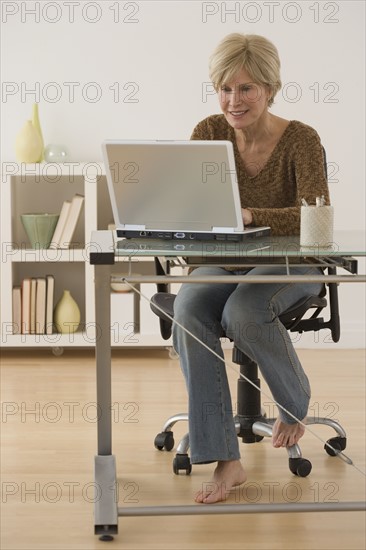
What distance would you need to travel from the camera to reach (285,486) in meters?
2.58

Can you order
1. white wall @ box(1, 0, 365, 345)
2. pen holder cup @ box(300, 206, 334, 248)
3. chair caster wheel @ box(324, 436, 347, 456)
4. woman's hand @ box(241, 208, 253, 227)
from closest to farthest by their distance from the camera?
pen holder cup @ box(300, 206, 334, 248) → woman's hand @ box(241, 208, 253, 227) → chair caster wheel @ box(324, 436, 347, 456) → white wall @ box(1, 0, 365, 345)

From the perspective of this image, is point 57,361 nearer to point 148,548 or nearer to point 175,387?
point 175,387

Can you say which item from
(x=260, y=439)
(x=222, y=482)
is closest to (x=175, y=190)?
(x=222, y=482)

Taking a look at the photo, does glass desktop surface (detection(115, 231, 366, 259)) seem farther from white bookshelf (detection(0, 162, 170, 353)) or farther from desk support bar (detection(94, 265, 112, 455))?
white bookshelf (detection(0, 162, 170, 353))

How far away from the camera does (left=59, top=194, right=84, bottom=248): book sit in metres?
4.22

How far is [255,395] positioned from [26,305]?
1645 millimetres

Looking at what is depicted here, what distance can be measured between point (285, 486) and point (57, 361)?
1.83 meters

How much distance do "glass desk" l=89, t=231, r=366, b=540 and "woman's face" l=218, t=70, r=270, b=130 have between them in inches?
17.1

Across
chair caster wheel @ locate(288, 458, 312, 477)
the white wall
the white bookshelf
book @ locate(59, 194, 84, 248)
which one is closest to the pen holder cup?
chair caster wheel @ locate(288, 458, 312, 477)

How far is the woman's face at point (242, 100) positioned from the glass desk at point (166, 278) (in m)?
0.43

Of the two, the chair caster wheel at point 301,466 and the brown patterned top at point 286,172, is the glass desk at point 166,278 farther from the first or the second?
the chair caster wheel at point 301,466

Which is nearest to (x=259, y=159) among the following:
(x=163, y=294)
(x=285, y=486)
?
(x=163, y=294)

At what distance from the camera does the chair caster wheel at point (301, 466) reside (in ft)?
8.70

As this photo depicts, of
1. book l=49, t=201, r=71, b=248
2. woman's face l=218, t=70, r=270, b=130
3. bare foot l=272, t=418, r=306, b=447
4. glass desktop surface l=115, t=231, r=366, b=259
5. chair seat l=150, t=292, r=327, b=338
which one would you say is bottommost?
bare foot l=272, t=418, r=306, b=447
